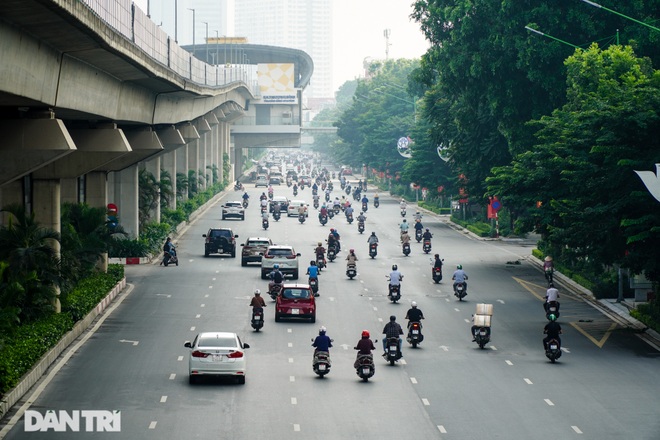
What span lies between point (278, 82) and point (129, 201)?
388 ft

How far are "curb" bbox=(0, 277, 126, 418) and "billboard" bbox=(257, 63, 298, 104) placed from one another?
441ft

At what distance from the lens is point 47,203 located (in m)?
42.6

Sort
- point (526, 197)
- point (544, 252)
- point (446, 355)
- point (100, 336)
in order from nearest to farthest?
1. point (446, 355)
2. point (100, 336)
3. point (526, 197)
4. point (544, 252)

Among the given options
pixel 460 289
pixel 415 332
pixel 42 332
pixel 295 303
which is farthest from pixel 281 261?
pixel 42 332

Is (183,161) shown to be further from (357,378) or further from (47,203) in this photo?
(357,378)

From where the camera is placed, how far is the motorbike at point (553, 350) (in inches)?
1414

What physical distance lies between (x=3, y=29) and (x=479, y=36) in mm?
43276

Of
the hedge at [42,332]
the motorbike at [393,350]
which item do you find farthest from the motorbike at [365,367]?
the hedge at [42,332]

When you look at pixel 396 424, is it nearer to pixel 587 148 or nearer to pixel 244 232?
pixel 587 148

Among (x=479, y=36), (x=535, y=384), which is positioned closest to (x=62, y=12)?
(x=535, y=384)

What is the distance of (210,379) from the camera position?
32531 millimetres

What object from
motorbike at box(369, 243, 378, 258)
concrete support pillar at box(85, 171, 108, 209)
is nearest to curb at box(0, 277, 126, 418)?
concrete support pillar at box(85, 171, 108, 209)

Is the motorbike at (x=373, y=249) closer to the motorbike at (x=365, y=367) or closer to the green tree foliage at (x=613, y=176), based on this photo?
the green tree foliage at (x=613, y=176)

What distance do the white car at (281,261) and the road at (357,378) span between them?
2.34 feet
